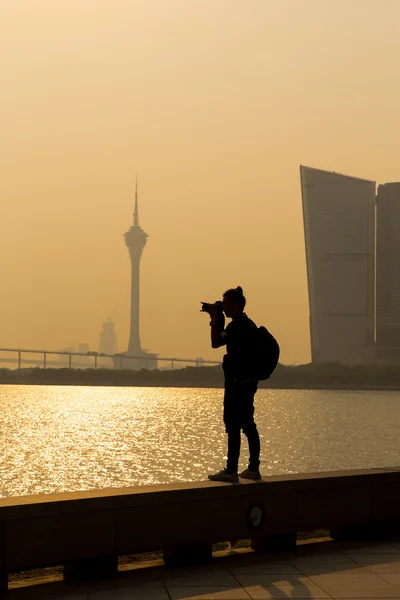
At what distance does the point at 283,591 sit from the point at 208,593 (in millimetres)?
699

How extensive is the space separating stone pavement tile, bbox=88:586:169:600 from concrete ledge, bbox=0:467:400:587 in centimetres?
54

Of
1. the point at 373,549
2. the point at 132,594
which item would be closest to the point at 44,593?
the point at 132,594

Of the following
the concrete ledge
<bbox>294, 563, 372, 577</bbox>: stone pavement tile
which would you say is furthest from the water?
<bbox>294, 563, 372, 577</bbox>: stone pavement tile

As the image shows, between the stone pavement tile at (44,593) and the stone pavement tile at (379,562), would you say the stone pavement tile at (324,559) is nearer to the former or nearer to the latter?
the stone pavement tile at (379,562)

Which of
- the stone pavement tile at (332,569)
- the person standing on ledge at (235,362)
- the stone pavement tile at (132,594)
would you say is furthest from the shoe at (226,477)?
the stone pavement tile at (132,594)

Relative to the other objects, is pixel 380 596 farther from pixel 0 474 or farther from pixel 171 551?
pixel 0 474

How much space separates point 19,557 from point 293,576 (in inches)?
106

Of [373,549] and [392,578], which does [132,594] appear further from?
[373,549]

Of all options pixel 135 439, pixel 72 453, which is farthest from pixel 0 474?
pixel 135 439

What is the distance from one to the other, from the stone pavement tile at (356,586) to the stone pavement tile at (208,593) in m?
0.81

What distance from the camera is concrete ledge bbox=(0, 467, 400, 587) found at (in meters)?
8.72

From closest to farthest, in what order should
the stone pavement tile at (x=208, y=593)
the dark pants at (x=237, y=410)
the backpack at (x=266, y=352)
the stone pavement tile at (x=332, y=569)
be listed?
the stone pavement tile at (x=208, y=593) < the stone pavement tile at (x=332, y=569) < the backpack at (x=266, y=352) < the dark pants at (x=237, y=410)

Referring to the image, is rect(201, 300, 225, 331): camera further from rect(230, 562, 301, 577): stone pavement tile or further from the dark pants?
rect(230, 562, 301, 577): stone pavement tile

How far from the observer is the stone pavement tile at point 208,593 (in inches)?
329
